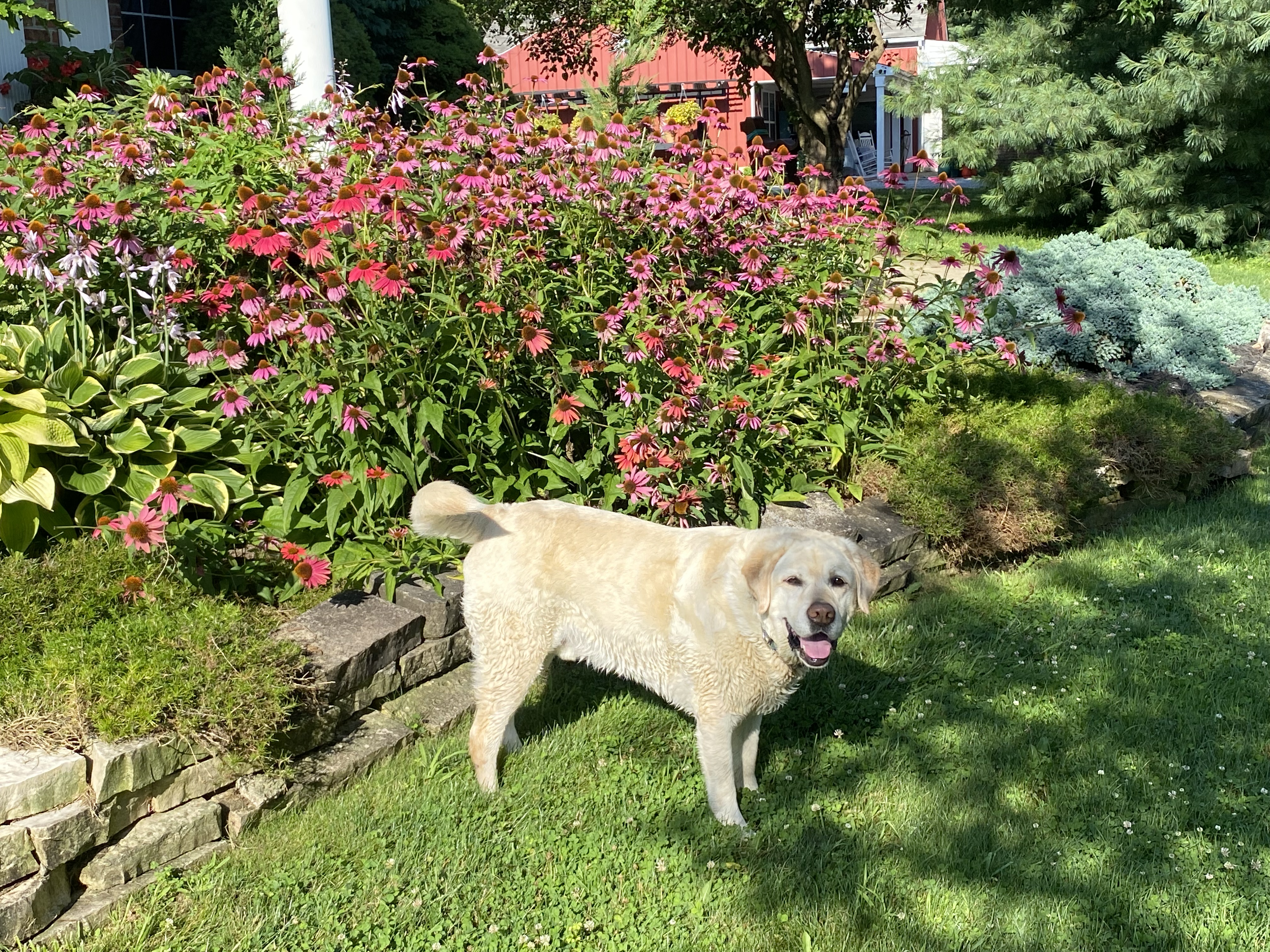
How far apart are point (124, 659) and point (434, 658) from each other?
1077 millimetres

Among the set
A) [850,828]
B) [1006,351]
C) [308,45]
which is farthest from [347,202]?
[308,45]

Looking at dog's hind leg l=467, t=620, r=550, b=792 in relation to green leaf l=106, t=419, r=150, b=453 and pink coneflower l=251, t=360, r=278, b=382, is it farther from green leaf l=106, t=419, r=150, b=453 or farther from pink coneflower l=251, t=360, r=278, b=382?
green leaf l=106, t=419, r=150, b=453

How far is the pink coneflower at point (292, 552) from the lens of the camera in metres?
3.72

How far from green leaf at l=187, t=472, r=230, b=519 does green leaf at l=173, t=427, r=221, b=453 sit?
0.37ft

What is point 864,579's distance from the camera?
292 centimetres

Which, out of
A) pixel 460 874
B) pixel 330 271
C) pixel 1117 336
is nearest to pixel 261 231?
pixel 330 271

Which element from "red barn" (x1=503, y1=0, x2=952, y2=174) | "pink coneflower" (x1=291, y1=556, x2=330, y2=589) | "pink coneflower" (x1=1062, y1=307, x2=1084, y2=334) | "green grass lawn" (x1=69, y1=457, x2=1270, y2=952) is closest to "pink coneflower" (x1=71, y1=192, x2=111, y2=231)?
"pink coneflower" (x1=291, y1=556, x2=330, y2=589)

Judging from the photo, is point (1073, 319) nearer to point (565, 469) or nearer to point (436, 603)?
point (565, 469)

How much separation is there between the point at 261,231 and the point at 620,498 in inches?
69.2

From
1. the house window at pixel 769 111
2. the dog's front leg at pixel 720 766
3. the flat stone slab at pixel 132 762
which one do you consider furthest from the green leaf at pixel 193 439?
the house window at pixel 769 111

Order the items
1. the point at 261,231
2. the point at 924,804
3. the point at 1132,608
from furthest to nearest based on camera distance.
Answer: the point at 1132,608 → the point at 261,231 → the point at 924,804

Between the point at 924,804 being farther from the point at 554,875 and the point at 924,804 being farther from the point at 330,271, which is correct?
the point at 330,271

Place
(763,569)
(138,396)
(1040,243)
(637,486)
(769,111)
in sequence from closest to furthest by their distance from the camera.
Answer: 1. (763,569)
2. (138,396)
3. (637,486)
4. (1040,243)
5. (769,111)

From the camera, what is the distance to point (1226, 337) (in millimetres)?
7770
